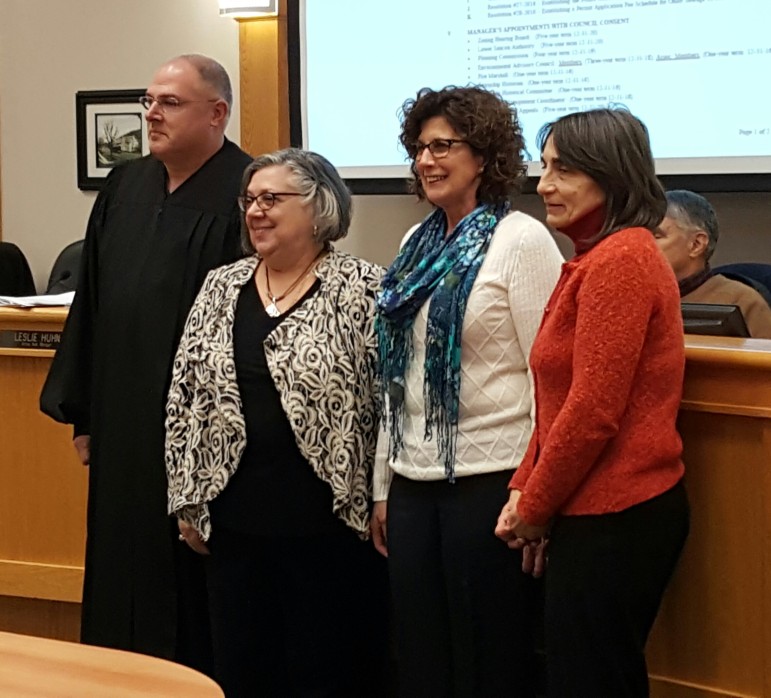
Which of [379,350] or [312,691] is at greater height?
[379,350]

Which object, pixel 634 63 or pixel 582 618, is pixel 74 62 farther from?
pixel 582 618

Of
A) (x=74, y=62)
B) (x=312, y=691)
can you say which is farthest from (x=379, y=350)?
(x=74, y=62)

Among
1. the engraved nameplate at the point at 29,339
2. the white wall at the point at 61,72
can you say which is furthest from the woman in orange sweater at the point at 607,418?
the white wall at the point at 61,72

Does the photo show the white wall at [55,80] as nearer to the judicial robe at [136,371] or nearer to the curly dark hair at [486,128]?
the judicial robe at [136,371]

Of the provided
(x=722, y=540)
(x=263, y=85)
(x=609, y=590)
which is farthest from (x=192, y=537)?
(x=263, y=85)

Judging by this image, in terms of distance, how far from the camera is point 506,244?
2064 millimetres

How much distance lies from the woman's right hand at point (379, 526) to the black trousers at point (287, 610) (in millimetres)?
49

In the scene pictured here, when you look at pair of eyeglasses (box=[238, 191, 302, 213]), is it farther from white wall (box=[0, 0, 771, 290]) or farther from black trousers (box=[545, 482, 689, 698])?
white wall (box=[0, 0, 771, 290])

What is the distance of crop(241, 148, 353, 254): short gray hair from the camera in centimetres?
234

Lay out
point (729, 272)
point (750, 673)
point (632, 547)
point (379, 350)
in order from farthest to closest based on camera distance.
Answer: point (729, 272)
point (379, 350)
point (750, 673)
point (632, 547)

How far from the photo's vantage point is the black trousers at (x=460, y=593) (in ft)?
6.72

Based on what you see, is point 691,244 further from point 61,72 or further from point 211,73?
point 61,72

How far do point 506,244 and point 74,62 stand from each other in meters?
4.24

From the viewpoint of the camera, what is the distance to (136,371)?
261 centimetres
